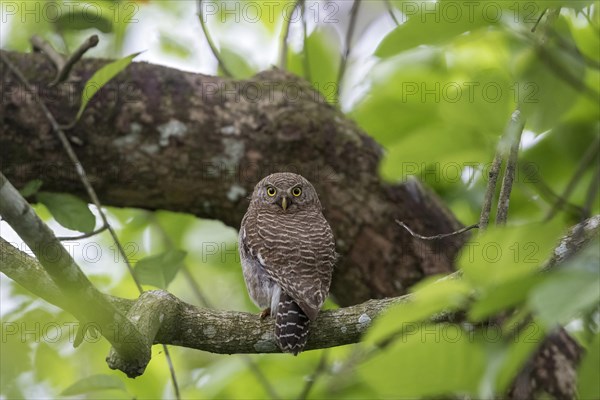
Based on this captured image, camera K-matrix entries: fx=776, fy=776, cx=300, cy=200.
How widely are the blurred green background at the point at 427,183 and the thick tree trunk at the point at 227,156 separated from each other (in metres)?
0.30

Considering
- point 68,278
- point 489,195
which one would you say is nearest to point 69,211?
point 68,278

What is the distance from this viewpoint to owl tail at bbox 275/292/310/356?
3.25m

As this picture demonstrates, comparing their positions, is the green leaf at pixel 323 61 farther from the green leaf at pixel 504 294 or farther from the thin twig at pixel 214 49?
the green leaf at pixel 504 294

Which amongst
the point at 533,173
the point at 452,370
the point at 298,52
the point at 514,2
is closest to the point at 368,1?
the point at 298,52

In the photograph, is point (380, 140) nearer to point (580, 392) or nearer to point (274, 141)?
point (274, 141)

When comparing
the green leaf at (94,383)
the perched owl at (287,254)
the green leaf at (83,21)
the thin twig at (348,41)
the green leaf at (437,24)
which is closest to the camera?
the green leaf at (437,24)

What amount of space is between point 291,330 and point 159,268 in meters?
0.76

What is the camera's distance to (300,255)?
3.97 metres

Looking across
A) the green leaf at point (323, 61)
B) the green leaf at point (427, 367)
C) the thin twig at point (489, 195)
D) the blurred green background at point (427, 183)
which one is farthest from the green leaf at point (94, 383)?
the green leaf at point (323, 61)

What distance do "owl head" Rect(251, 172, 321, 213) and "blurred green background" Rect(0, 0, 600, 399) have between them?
23.2 inches

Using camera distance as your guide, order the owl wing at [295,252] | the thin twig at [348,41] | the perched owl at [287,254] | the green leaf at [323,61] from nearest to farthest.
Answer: the perched owl at [287,254]
the owl wing at [295,252]
the thin twig at [348,41]
the green leaf at [323,61]

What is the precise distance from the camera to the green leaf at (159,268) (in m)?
3.54

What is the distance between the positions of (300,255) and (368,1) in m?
3.39

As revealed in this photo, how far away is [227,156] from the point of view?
186 inches
